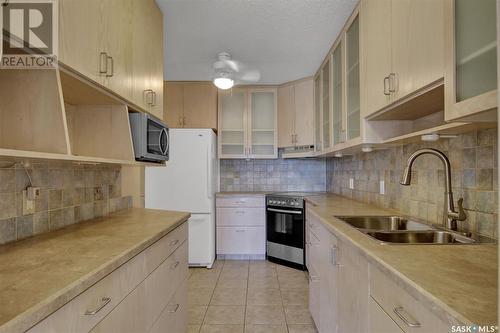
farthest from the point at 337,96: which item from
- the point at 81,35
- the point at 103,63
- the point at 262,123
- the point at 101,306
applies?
the point at 101,306

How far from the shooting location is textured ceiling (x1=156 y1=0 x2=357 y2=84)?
202 cm

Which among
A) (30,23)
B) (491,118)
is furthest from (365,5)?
(30,23)

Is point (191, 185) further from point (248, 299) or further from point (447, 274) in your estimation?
point (447, 274)

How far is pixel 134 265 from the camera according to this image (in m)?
1.17

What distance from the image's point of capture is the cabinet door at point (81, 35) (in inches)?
41.9

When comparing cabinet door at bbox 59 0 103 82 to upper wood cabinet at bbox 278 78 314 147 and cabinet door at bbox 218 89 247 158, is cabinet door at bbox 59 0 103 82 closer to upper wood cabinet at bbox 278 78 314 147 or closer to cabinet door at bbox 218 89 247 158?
cabinet door at bbox 218 89 247 158

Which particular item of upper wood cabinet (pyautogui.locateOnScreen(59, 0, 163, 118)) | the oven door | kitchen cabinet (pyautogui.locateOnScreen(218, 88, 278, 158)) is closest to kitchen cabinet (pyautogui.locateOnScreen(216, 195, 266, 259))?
the oven door

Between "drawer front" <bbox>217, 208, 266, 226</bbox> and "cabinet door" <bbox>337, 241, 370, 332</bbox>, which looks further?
"drawer front" <bbox>217, 208, 266, 226</bbox>

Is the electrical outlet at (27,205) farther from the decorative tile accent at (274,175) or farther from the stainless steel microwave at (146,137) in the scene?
the decorative tile accent at (274,175)

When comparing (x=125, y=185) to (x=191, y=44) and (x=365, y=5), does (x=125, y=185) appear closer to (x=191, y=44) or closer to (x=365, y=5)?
(x=191, y=44)

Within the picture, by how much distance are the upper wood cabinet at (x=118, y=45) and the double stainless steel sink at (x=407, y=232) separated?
4.88ft

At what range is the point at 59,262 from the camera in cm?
95

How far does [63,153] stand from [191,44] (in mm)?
1875

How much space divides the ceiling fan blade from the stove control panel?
5.09ft
